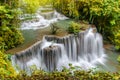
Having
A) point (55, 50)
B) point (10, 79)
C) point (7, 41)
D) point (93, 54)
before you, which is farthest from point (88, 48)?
point (10, 79)

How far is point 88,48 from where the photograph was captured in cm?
1427

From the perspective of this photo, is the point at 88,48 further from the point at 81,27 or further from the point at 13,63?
the point at 13,63

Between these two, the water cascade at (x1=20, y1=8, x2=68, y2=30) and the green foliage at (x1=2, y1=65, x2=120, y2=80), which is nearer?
the green foliage at (x1=2, y1=65, x2=120, y2=80)

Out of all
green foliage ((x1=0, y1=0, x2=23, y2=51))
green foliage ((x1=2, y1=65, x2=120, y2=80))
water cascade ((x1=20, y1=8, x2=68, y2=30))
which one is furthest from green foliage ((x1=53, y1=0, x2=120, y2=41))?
green foliage ((x1=2, y1=65, x2=120, y2=80))

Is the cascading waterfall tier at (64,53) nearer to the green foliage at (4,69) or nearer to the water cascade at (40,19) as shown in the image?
the green foliage at (4,69)

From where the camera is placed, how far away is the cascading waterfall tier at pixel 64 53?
1091 cm

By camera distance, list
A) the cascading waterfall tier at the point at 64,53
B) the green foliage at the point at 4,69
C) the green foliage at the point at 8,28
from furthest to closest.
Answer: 1. the cascading waterfall tier at the point at 64,53
2. the green foliage at the point at 8,28
3. the green foliage at the point at 4,69

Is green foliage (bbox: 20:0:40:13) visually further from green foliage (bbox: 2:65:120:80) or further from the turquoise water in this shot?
green foliage (bbox: 2:65:120:80)

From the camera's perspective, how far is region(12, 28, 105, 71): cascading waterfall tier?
10.9 metres

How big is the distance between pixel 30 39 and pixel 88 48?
360cm

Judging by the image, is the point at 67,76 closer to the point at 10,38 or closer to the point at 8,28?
the point at 8,28

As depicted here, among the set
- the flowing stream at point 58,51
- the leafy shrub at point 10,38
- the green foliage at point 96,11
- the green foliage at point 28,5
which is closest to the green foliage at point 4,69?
the flowing stream at point 58,51

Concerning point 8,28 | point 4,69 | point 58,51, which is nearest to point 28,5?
point 8,28

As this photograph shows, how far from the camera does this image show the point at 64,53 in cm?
1259
